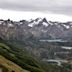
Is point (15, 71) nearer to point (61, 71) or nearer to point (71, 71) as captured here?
point (61, 71)

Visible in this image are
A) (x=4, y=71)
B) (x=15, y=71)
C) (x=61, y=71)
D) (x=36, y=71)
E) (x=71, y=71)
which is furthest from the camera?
(x=71, y=71)

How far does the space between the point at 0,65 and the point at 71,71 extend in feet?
434

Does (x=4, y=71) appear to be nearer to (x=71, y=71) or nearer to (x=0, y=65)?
(x=0, y=65)

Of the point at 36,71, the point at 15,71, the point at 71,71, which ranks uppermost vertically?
the point at 15,71

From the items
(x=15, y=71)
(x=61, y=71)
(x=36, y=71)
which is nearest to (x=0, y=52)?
(x=36, y=71)

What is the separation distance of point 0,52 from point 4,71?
37.0m

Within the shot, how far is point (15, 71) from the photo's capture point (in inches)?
2896

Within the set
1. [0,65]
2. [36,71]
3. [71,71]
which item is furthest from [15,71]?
[71,71]

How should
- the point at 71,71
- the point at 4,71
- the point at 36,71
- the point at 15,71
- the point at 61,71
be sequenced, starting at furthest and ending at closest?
1. the point at 71,71
2. the point at 61,71
3. the point at 36,71
4. the point at 15,71
5. the point at 4,71

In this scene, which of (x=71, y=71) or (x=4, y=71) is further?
(x=71, y=71)

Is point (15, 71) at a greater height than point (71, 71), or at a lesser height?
greater

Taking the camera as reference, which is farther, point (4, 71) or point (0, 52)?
point (0, 52)

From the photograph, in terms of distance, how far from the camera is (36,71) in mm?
97938

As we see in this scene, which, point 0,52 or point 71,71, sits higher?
point 0,52
